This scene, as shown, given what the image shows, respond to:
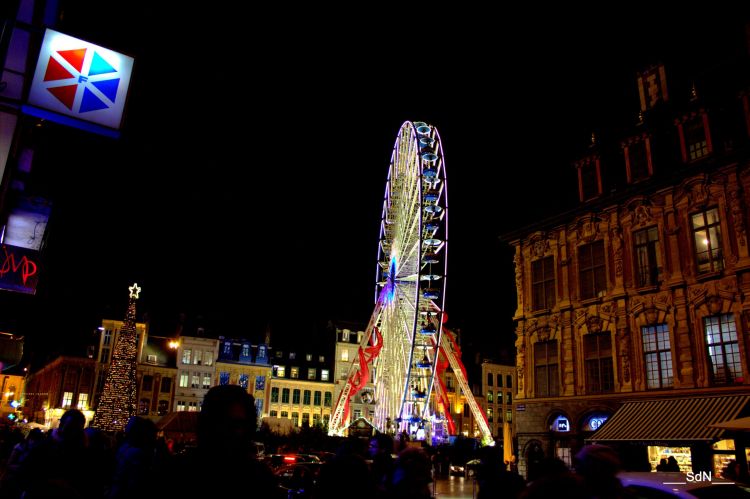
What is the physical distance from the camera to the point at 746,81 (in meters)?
23.5

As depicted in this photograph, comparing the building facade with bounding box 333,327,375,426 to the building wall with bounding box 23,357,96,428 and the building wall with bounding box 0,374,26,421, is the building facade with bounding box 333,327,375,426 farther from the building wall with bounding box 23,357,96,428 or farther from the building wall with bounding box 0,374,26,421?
the building wall with bounding box 0,374,26,421

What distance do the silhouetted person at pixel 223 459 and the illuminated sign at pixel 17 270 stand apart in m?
10.6

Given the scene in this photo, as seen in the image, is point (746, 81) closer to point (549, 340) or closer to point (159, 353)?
point (549, 340)

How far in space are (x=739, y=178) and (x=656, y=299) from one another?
5.94m

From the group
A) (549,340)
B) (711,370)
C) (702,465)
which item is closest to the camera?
(702,465)

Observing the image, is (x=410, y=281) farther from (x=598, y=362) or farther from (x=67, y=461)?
(x=67, y=461)

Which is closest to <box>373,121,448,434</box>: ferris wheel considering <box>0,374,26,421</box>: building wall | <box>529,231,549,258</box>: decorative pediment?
<box>529,231,549,258</box>: decorative pediment

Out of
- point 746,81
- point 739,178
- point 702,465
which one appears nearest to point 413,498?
point 702,465

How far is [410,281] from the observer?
119 feet

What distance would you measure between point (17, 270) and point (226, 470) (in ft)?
36.7

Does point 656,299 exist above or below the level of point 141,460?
above

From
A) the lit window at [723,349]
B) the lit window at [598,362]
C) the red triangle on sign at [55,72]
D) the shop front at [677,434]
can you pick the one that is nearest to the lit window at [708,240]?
the lit window at [723,349]

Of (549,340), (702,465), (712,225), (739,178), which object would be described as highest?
(739,178)

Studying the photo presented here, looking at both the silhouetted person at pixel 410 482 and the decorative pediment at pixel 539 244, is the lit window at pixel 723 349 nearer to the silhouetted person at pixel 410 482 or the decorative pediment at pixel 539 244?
the decorative pediment at pixel 539 244
